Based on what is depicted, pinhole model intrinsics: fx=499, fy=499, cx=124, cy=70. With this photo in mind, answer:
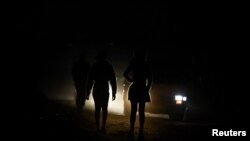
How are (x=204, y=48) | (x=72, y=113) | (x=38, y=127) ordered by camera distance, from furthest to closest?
(x=204, y=48)
(x=72, y=113)
(x=38, y=127)

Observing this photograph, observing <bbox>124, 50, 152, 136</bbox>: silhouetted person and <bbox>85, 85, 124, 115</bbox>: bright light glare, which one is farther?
<bbox>85, 85, 124, 115</bbox>: bright light glare

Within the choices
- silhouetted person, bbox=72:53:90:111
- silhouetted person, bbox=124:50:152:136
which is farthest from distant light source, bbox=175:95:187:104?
silhouetted person, bbox=124:50:152:136

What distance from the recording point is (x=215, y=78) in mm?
28281

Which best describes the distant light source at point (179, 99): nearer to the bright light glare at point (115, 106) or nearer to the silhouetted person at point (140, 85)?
the bright light glare at point (115, 106)

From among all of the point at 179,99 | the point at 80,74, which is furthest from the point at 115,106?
the point at 179,99

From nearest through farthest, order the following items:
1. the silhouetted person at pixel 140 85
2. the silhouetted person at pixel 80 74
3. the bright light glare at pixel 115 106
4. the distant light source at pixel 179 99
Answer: the silhouetted person at pixel 140 85 → the distant light source at pixel 179 99 → the silhouetted person at pixel 80 74 → the bright light glare at pixel 115 106

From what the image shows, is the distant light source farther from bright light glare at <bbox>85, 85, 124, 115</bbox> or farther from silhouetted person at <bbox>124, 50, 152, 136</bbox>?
silhouetted person at <bbox>124, 50, 152, 136</bbox>

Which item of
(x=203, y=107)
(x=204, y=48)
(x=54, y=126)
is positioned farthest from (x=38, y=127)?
(x=204, y=48)

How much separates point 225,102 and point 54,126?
41.1ft

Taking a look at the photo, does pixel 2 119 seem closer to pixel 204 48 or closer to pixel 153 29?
pixel 204 48

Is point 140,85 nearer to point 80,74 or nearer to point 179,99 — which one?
point 179,99

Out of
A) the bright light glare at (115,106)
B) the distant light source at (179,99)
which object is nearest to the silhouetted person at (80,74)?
the bright light glare at (115,106)

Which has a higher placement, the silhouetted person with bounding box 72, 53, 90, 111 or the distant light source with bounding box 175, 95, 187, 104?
the silhouetted person with bounding box 72, 53, 90, 111

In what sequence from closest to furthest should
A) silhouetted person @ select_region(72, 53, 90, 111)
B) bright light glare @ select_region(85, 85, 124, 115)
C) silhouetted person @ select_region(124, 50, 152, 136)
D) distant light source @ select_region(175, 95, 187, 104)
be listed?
silhouetted person @ select_region(124, 50, 152, 136) → distant light source @ select_region(175, 95, 187, 104) → silhouetted person @ select_region(72, 53, 90, 111) → bright light glare @ select_region(85, 85, 124, 115)
